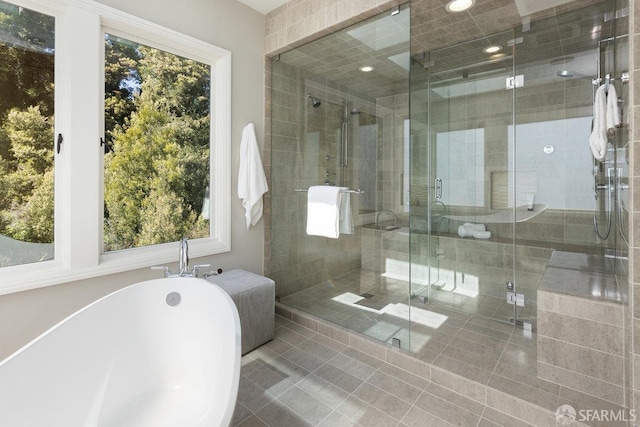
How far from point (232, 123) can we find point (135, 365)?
80.5 inches

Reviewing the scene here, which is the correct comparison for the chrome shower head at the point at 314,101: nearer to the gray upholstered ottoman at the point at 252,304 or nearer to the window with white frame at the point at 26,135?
the gray upholstered ottoman at the point at 252,304

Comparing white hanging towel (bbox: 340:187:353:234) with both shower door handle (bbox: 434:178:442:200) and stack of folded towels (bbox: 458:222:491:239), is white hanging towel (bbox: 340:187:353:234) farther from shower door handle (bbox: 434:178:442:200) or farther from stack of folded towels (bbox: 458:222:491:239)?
stack of folded towels (bbox: 458:222:491:239)

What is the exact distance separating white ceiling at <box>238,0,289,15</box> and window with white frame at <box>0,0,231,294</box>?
0.62m

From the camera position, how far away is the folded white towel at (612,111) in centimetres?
182

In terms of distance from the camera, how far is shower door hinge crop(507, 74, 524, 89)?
303cm

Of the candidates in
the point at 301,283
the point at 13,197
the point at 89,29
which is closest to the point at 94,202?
the point at 13,197

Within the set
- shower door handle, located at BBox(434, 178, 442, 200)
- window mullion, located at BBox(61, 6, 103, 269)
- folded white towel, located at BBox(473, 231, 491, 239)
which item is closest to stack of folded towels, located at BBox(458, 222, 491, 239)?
folded white towel, located at BBox(473, 231, 491, 239)

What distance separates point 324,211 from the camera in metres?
2.76

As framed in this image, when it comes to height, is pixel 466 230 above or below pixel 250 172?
below

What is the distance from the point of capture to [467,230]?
3.42m

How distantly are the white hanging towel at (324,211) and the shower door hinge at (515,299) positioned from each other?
1769 mm

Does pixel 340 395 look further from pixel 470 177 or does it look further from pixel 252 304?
pixel 470 177

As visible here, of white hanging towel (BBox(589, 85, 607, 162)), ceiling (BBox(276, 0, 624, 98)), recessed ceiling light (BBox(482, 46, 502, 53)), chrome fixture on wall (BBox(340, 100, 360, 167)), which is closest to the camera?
white hanging towel (BBox(589, 85, 607, 162))

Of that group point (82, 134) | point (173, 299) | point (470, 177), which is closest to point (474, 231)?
point (470, 177)
